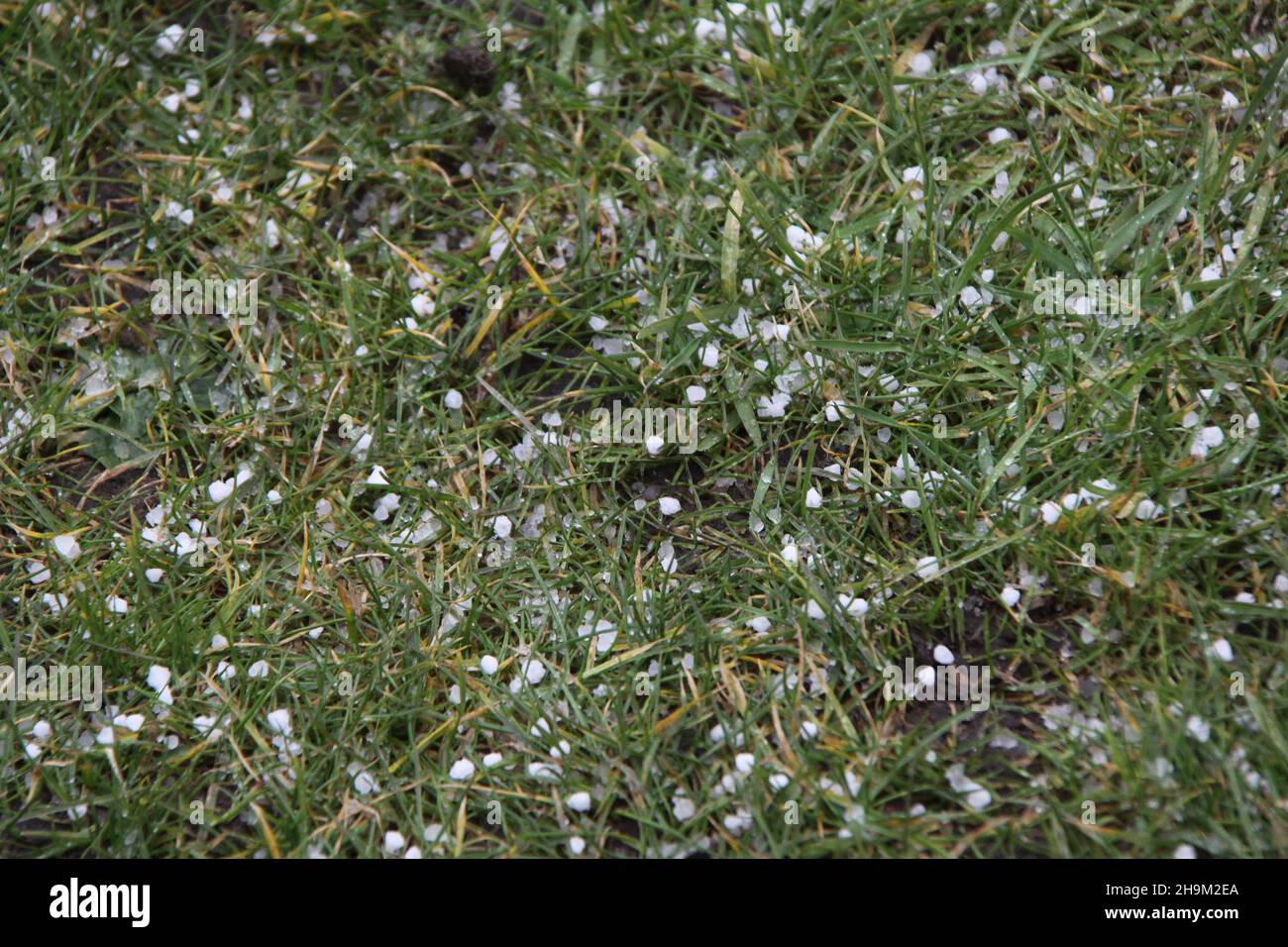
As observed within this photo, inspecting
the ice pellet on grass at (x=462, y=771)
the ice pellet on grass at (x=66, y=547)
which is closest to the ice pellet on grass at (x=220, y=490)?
the ice pellet on grass at (x=66, y=547)

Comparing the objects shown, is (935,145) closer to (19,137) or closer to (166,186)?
(166,186)

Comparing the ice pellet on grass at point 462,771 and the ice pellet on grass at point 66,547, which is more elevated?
the ice pellet on grass at point 66,547

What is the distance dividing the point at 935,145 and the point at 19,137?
2.66m

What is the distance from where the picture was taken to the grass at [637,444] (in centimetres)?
229

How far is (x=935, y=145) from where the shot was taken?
9.47 feet

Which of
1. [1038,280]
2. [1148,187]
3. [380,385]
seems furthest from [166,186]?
[1148,187]

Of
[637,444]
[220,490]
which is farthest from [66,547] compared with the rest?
[637,444]

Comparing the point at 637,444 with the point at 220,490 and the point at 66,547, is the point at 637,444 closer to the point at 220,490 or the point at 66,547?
the point at 220,490

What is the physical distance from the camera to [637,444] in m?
Answer: 2.67

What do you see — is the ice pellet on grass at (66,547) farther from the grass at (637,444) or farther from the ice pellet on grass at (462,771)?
the ice pellet on grass at (462,771)

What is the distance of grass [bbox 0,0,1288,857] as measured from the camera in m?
2.29

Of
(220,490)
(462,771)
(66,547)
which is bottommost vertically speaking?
(462,771)

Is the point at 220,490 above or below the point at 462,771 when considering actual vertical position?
above

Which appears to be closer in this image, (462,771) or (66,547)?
(462,771)
